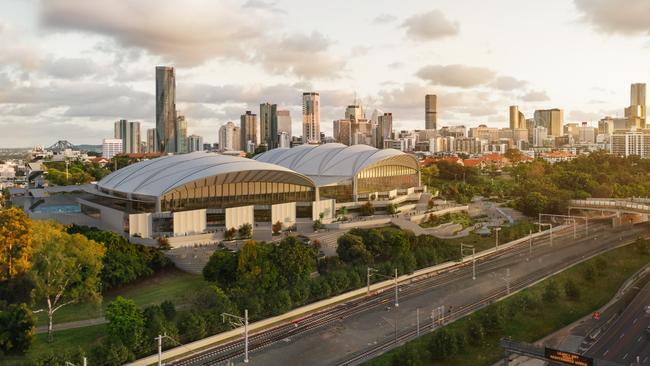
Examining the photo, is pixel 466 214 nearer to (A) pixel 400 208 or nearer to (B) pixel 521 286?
(A) pixel 400 208

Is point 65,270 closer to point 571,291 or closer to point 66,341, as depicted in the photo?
point 66,341

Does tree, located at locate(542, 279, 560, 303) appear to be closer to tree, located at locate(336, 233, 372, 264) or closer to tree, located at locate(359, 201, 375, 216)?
tree, located at locate(336, 233, 372, 264)

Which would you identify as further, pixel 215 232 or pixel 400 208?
pixel 400 208

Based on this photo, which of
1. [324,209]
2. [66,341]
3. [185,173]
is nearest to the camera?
[66,341]

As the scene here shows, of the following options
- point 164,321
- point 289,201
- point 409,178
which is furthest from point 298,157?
point 164,321

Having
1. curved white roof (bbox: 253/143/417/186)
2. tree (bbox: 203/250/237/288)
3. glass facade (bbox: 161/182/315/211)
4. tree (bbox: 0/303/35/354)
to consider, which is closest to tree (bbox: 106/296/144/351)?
tree (bbox: 0/303/35/354)

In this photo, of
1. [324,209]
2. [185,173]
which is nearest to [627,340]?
[324,209]
